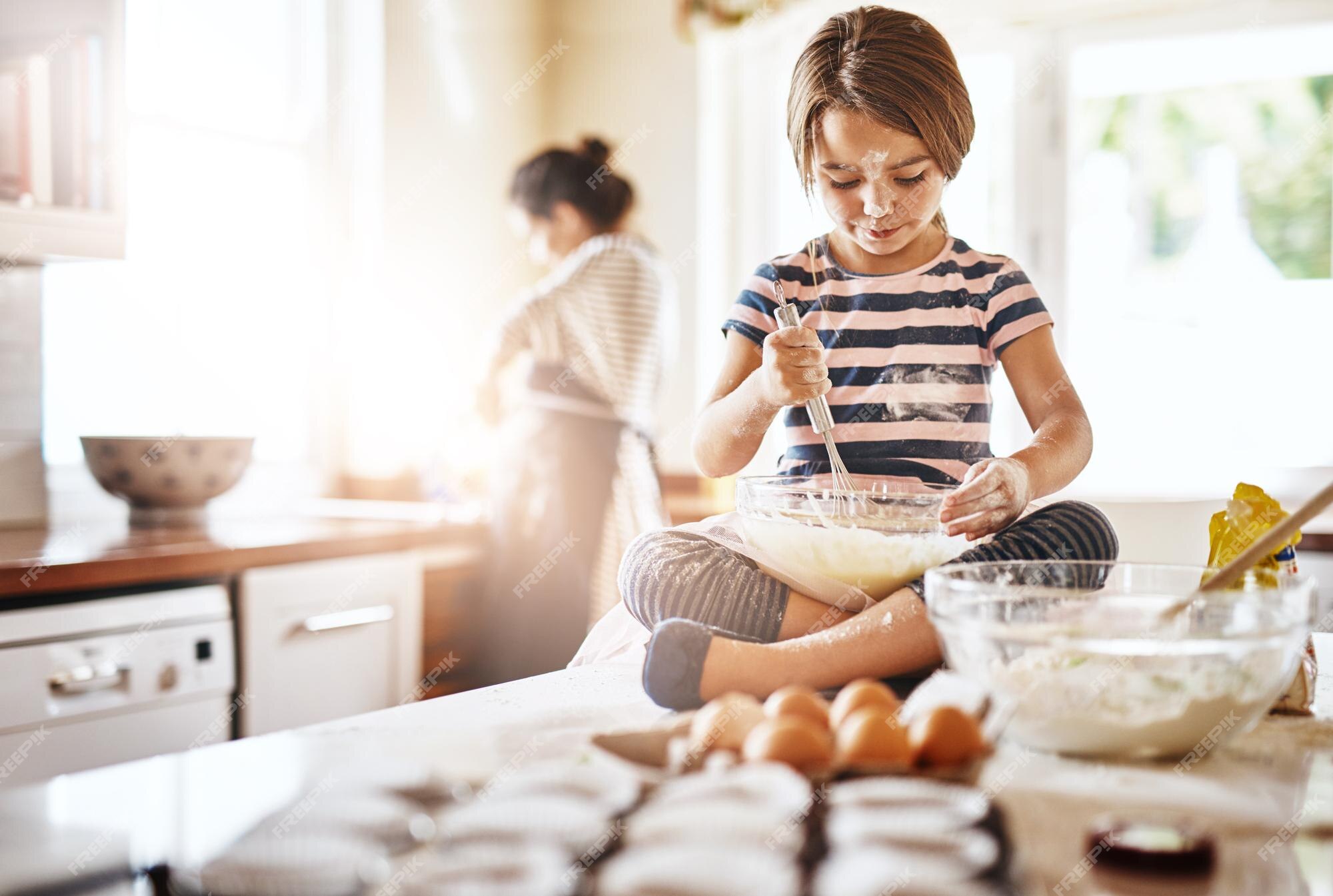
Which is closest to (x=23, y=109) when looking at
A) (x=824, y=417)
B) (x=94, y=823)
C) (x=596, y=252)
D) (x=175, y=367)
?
(x=175, y=367)

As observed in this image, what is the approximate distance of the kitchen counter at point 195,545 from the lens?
1.48 metres

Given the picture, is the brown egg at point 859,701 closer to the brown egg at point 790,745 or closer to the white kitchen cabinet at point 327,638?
the brown egg at point 790,745

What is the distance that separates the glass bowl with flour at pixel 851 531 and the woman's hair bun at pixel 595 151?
160 centimetres

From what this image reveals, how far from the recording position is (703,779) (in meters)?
0.55

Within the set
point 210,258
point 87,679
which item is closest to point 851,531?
point 87,679

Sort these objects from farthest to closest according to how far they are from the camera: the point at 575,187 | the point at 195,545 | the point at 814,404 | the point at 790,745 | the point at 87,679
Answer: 1. the point at 575,187
2. the point at 195,545
3. the point at 87,679
4. the point at 814,404
5. the point at 790,745

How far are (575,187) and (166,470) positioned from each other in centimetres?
103

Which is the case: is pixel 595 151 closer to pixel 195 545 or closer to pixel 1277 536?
pixel 195 545

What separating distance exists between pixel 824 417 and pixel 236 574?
1.05 meters

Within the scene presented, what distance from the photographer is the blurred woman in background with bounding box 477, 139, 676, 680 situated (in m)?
2.27

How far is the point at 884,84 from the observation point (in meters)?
1.19

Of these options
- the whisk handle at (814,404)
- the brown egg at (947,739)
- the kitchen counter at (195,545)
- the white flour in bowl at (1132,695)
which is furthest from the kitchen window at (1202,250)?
the brown egg at (947,739)

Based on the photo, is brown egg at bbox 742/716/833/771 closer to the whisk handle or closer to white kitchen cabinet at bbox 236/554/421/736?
the whisk handle

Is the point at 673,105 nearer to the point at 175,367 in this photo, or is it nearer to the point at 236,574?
the point at 175,367
